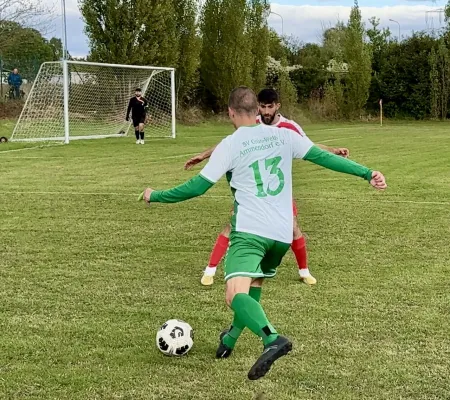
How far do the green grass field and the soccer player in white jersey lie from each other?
0.68 m

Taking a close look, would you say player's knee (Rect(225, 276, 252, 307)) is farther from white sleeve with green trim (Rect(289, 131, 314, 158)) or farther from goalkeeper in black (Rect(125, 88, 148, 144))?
goalkeeper in black (Rect(125, 88, 148, 144))

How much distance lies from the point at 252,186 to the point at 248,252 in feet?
1.33

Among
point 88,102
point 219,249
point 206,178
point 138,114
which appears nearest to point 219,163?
point 206,178

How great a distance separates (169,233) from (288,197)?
182 inches

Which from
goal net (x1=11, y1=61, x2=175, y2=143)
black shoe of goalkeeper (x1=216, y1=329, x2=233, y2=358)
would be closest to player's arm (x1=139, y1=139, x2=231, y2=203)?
black shoe of goalkeeper (x1=216, y1=329, x2=233, y2=358)

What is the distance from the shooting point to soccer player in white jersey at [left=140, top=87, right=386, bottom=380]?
4.11 m

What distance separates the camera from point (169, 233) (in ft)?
28.8

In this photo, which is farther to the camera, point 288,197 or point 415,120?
point 415,120

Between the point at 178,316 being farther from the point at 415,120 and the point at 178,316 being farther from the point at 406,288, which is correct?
the point at 415,120

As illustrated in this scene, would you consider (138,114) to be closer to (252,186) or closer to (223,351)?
(223,351)

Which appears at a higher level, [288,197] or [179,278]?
[288,197]

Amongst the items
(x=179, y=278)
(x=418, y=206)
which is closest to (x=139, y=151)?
(x=418, y=206)

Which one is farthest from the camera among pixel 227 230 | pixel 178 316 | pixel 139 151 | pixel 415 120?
pixel 415 120

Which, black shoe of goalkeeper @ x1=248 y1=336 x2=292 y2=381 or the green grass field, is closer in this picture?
black shoe of goalkeeper @ x1=248 y1=336 x2=292 y2=381
